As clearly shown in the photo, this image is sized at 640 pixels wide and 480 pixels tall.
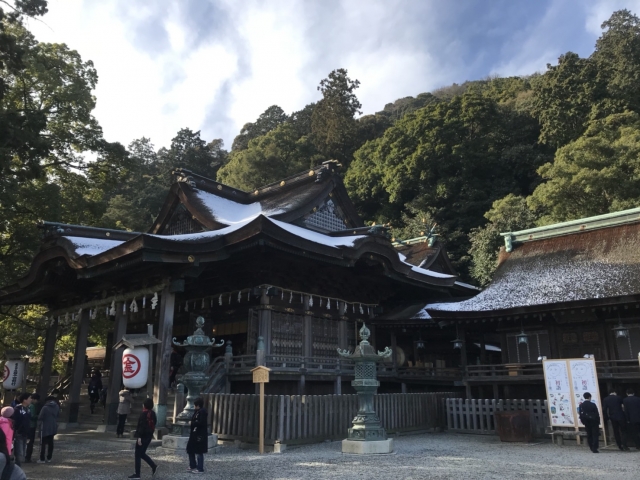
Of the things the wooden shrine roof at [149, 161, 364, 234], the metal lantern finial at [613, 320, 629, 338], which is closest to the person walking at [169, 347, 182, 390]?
the wooden shrine roof at [149, 161, 364, 234]

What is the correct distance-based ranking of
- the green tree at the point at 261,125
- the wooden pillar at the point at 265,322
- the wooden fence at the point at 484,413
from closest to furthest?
the wooden fence at the point at 484,413
the wooden pillar at the point at 265,322
the green tree at the point at 261,125

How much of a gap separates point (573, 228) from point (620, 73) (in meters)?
26.0

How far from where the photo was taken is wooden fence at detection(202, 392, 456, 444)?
34.8 feet

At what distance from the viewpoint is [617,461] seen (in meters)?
9.25

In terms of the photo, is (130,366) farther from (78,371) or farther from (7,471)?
(78,371)

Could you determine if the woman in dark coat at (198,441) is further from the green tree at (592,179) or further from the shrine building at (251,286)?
the green tree at (592,179)

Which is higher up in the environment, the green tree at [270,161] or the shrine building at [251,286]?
the green tree at [270,161]

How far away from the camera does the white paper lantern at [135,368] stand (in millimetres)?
10766

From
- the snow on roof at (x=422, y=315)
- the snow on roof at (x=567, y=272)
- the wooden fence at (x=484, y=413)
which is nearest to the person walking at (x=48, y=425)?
the wooden fence at (x=484, y=413)

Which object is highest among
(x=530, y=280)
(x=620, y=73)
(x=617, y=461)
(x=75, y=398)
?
(x=620, y=73)

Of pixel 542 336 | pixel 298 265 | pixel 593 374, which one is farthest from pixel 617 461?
pixel 298 265

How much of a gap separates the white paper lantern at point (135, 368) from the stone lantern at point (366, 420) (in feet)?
14.4

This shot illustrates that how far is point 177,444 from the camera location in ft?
33.8

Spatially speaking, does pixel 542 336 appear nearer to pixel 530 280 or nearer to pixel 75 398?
pixel 530 280
